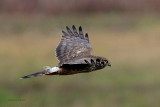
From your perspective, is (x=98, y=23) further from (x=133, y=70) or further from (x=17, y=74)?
(x=17, y=74)

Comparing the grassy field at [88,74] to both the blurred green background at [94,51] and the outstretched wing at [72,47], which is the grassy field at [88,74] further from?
the outstretched wing at [72,47]

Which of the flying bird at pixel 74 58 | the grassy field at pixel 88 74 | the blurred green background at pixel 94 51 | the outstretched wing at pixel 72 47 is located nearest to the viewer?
the flying bird at pixel 74 58

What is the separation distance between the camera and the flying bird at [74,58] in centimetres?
712

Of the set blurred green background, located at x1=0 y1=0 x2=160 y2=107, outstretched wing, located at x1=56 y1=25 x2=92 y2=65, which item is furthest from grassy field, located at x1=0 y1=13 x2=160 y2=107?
outstretched wing, located at x1=56 y1=25 x2=92 y2=65

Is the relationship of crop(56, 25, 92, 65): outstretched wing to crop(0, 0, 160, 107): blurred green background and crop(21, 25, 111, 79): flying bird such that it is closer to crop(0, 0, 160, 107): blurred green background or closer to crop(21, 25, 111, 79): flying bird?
crop(21, 25, 111, 79): flying bird

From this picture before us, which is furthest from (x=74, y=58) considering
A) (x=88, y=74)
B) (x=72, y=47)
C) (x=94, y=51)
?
→ (x=94, y=51)

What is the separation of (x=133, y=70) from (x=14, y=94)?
3045 mm

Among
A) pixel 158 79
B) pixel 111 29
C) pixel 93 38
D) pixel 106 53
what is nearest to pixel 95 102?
pixel 158 79

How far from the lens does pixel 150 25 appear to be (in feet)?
59.5

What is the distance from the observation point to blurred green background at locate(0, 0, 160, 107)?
1183 cm

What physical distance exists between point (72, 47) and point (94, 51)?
257 inches

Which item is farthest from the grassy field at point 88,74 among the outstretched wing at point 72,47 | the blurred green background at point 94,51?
the outstretched wing at point 72,47

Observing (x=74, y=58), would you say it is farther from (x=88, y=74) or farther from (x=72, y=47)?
(x=88, y=74)

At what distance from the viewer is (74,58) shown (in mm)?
7582
